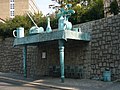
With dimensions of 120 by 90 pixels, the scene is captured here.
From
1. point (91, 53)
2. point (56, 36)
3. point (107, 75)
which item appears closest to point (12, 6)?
point (91, 53)

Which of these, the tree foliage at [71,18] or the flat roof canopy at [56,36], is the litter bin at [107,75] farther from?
the tree foliage at [71,18]

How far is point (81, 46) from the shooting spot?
17812 mm

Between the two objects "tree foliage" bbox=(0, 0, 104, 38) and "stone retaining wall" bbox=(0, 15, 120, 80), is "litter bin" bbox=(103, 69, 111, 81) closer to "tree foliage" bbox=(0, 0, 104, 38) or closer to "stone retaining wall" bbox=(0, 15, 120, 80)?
"stone retaining wall" bbox=(0, 15, 120, 80)

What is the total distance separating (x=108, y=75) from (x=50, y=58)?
226 inches

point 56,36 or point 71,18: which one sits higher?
point 71,18

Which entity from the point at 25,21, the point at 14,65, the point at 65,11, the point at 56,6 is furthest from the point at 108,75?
the point at 56,6

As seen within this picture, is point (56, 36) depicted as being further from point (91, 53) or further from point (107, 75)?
point (107, 75)

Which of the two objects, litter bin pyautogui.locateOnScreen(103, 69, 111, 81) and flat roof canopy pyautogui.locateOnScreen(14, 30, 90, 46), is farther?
litter bin pyautogui.locateOnScreen(103, 69, 111, 81)

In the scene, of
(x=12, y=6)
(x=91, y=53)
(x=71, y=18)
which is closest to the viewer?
(x=91, y=53)

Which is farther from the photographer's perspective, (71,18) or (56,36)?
(71,18)

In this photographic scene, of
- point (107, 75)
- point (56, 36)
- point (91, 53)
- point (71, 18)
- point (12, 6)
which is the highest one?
point (12, 6)

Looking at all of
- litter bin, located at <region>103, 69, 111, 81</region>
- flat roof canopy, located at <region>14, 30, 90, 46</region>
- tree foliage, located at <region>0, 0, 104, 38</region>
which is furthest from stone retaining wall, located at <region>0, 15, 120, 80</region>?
tree foliage, located at <region>0, 0, 104, 38</region>

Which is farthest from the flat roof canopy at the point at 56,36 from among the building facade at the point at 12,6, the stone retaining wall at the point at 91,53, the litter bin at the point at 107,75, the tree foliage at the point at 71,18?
the building facade at the point at 12,6

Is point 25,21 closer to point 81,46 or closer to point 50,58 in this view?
point 50,58
